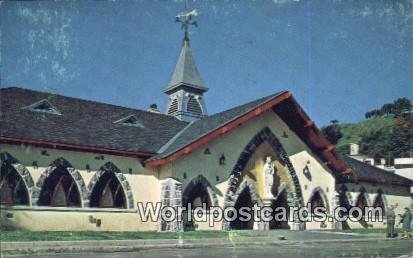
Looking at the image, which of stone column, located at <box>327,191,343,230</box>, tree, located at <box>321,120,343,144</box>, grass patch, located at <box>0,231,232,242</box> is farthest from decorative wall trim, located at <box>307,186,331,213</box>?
tree, located at <box>321,120,343,144</box>

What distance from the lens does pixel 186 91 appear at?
101 ft

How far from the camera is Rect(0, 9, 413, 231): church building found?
16.8 metres

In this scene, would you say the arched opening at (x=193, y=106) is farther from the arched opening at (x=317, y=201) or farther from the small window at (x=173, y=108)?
the arched opening at (x=317, y=201)

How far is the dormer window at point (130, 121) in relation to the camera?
71.2 feet

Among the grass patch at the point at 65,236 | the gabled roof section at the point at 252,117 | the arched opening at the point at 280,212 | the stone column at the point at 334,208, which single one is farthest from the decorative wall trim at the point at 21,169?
the stone column at the point at 334,208

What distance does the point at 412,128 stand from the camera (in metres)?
19.2

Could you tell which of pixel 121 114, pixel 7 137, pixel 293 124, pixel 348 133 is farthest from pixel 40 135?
pixel 348 133

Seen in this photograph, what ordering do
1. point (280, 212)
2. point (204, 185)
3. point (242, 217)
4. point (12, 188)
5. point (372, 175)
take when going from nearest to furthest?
point (12, 188)
point (204, 185)
point (242, 217)
point (280, 212)
point (372, 175)

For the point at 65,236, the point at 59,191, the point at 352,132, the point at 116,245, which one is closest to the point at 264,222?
the point at 59,191

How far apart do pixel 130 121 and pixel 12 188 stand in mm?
7210

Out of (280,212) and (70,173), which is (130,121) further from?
(280,212)

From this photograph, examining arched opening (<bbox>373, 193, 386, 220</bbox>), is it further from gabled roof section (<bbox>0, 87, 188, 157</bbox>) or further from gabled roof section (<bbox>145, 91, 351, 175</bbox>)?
gabled roof section (<bbox>0, 87, 188, 157</bbox>)

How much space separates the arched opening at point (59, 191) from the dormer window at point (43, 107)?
3.17 metres

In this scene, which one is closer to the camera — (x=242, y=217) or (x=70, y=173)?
(x=70, y=173)
